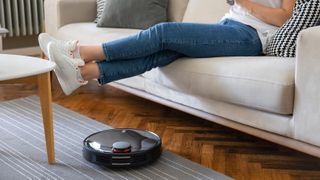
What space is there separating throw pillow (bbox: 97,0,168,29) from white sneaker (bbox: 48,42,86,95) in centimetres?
89

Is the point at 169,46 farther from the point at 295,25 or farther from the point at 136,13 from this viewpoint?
the point at 136,13

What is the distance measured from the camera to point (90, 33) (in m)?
2.43

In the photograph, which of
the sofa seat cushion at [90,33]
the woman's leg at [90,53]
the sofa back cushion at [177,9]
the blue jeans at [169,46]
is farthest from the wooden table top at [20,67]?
the sofa back cushion at [177,9]

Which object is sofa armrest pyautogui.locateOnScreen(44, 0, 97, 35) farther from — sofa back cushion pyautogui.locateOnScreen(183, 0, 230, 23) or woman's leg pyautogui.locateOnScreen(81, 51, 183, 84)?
woman's leg pyautogui.locateOnScreen(81, 51, 183, 84)

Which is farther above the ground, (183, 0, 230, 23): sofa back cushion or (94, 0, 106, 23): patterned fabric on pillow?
(183, 0, 230, 23): sofa back cushion

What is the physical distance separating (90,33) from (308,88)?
1293mm

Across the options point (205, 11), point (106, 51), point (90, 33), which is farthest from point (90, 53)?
point (205, 11)

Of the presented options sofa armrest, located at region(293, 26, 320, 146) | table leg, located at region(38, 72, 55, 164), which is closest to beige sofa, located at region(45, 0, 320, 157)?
sofa armrest, located at region(293, 26, 320, 146)

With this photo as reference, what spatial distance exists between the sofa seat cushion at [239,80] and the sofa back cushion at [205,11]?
1.76ft

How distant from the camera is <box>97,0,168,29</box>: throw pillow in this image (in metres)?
2.53

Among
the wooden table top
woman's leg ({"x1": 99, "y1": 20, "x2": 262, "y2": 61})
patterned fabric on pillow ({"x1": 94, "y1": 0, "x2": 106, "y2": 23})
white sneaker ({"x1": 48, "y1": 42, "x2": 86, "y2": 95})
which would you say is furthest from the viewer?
patterned fabric on pillow ({"x1": 94, "y1": 0, "x2": 106, "y2": 23})

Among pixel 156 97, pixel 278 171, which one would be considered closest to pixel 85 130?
pixel 156 97

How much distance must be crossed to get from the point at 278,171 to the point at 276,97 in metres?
0.29

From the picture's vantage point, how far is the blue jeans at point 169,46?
1.78 m
